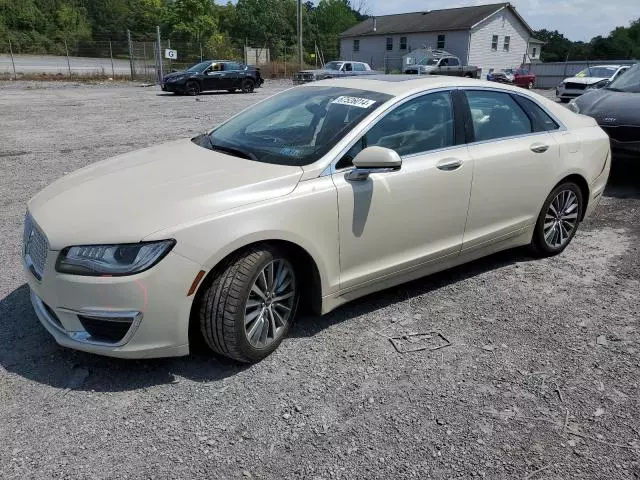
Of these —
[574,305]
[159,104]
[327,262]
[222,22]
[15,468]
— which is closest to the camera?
[15,468]

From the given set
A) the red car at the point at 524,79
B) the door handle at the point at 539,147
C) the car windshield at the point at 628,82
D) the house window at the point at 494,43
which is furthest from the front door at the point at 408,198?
the house window at the point at 494,43

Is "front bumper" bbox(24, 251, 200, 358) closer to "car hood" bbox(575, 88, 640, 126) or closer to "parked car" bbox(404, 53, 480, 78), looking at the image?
"car hood" bbox(575, 88, 640, 126)

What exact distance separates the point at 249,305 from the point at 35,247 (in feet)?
4.09

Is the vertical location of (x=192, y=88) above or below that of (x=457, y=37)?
below

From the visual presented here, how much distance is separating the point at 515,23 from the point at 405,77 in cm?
5340

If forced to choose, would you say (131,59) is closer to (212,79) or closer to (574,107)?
(212,79)

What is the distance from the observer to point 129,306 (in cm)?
265

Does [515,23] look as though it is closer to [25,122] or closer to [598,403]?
[25,122]

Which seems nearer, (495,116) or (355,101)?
(355,101)

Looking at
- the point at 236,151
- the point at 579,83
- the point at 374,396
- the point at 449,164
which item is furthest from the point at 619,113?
the point at 579,83

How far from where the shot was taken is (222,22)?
7750cm

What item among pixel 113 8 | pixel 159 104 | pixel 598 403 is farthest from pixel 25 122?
pixel 113 8

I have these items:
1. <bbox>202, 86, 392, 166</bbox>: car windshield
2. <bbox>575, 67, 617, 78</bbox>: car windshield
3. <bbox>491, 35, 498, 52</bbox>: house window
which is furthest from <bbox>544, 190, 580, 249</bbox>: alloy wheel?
<bbox>491, 35, 498, 52</bbox>: house window

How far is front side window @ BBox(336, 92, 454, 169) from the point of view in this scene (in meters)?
3.46
